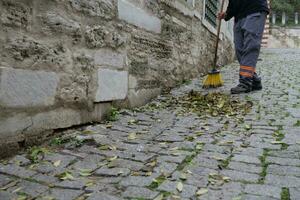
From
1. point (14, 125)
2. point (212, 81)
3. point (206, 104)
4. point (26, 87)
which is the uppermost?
point (212, 81)

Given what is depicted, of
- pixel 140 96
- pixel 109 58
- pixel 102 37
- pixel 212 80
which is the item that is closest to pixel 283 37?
pixel 212 80

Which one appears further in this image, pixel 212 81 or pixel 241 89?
pixel 212 81

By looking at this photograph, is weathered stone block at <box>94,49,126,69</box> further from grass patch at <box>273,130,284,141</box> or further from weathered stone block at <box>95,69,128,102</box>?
grass patch at <box>273,130,284,141</box>

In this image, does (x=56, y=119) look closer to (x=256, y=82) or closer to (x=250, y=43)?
(x=250, y=43)

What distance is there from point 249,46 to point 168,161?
119 inches

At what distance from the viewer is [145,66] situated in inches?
186

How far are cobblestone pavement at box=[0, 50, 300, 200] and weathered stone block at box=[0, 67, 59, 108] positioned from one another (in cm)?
36

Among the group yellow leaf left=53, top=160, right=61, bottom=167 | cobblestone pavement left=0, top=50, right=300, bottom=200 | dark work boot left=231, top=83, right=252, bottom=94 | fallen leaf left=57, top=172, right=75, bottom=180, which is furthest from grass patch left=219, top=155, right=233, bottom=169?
dark work boot left=231, top=83, right=252, bottom=94

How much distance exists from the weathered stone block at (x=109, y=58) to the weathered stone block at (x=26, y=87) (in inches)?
25.1

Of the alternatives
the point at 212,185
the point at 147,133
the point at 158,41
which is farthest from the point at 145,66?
the point at 212,185

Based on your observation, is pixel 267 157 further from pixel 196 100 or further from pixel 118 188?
pixel 196 100

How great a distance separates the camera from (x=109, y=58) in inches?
153

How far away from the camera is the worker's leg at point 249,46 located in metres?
5.23

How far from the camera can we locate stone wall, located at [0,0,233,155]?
279cm
